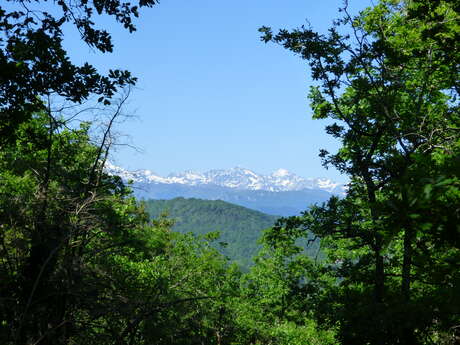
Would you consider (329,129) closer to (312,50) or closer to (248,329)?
(312,50)

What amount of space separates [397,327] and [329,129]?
634 cm

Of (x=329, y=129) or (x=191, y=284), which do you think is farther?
(x=191, y=284)

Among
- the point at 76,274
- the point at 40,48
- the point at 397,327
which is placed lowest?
the point at 397,327

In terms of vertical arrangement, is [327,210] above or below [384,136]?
below

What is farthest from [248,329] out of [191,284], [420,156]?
[420,156]

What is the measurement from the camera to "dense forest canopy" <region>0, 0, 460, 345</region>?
5.16 metres

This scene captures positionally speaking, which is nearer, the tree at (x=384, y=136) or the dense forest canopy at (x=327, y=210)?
the dense forest canopy at (x=327, y=210)

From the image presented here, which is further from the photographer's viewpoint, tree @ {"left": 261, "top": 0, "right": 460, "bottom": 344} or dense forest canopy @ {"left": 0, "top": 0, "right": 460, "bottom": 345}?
tree @ {"left": 261, "top": 0, "right": 460, "bottom": 344}

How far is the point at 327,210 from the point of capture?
39.1ft

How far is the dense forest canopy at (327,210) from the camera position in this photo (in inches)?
203

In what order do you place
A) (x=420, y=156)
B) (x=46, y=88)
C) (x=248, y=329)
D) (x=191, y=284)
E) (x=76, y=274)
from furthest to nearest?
(x=248, y=329) → (x=191, y=284) → (x=46, y=88) → (x=76, y=274) → (x=420, y=156)

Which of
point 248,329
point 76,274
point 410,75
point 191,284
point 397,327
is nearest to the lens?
point 76,274

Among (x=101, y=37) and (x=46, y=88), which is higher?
(x=101, y=37)

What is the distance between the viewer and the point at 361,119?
1295 centimetres
